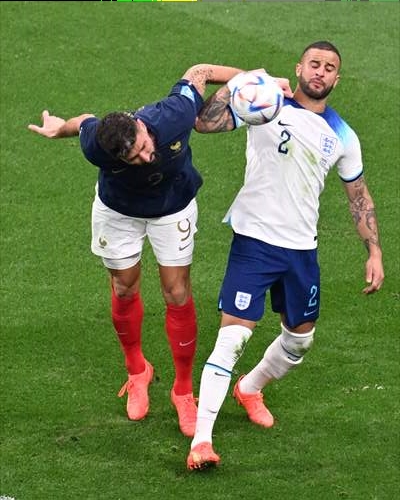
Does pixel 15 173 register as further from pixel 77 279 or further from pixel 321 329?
pixel 321 329

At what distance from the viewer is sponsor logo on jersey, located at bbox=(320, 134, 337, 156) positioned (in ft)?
25.9

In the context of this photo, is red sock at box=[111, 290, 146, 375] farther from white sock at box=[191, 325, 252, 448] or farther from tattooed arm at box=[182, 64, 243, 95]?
tattooed arm at box=[182, 64, 243, 95]

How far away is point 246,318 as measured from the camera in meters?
7.83

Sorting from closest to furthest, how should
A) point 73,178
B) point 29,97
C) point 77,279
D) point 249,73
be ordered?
point 249,73 < point 77,279 < point 73,178 < point 29,97

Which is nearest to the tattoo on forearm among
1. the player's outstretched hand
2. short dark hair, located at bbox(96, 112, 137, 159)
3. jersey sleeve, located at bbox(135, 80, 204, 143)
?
jersey sleeve, located at bbox(135, 80, 204, 143)

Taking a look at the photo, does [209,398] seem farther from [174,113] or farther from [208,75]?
[208,75]

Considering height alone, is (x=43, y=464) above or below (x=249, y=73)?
below

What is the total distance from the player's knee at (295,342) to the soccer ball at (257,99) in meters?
1.38

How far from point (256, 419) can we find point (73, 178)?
422 cm

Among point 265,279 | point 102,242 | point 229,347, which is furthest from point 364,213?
point 102,242

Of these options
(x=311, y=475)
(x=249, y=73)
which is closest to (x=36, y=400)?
(x=311, y=475)

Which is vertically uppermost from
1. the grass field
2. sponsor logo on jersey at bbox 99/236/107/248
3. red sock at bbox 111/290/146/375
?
sponsor logo on jersey at bbox 99/236/107/248

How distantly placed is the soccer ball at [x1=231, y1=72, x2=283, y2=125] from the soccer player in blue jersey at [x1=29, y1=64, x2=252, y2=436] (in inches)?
10.8

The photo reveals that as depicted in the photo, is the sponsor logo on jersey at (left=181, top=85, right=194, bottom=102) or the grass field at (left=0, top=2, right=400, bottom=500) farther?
the grass field at (left=0, top=2, right=400, bottom=500)
